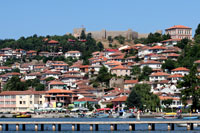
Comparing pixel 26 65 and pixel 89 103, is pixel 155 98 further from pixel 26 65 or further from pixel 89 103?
pixel 26 65

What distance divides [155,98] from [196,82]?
10.4 m

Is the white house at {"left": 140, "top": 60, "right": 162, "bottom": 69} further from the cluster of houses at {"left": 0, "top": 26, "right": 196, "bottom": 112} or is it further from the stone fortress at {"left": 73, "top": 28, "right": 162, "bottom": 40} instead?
the stone fortress at {"left": 73, "top": 28, "right": 162, "bottom": 40}

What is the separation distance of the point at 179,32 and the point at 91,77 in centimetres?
3859

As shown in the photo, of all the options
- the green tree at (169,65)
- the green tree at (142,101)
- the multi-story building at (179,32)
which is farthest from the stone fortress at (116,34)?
the green tree at (142,101)

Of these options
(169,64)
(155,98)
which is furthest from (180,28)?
(155,98)

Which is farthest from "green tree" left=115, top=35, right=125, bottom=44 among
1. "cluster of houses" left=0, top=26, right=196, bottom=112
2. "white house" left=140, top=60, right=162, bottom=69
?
"white house" left=140, top=60, right=162, bottom=69

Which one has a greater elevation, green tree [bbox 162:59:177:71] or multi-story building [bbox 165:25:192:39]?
multi-story building [bbox 165:25:192:39]

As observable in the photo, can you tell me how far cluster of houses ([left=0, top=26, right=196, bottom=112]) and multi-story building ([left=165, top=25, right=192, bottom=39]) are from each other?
1243 cm

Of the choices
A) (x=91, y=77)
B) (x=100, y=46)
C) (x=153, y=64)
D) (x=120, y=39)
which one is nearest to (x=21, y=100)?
(x=91, y=77)

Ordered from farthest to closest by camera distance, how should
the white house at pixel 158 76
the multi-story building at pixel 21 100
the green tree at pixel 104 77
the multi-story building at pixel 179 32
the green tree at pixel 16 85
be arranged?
the multi-story building at pixel 179 32 → the green tree at pixel 16 85 → the green tree at pixel 104 77 → the white house at pixel 158 76 → the multi-story building at pixel 21 100

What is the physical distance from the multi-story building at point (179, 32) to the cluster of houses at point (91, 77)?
40.8 feet

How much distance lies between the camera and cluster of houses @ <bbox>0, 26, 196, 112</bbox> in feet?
365

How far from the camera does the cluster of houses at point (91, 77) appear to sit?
11131 cm

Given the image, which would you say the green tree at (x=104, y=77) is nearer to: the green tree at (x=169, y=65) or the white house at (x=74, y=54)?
the green tree at (x=169, y=65)
